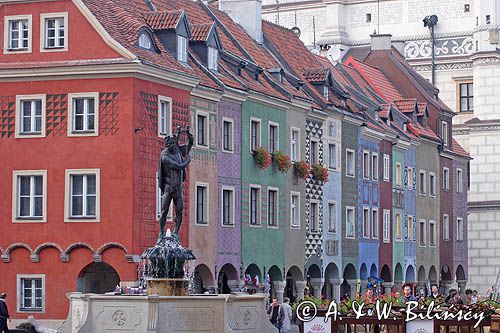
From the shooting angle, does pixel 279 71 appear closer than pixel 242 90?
No

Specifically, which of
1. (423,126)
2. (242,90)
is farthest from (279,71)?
(423,126)

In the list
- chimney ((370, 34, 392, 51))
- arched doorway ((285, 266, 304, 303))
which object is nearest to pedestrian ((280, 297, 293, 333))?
arched doorway ((285, 266, 304, 303))

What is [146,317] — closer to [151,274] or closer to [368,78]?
[151,274]

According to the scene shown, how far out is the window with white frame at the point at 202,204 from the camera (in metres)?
50.1

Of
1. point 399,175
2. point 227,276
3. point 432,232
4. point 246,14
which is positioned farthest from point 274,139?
point 432,232

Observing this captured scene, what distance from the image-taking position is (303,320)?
32.5 meters

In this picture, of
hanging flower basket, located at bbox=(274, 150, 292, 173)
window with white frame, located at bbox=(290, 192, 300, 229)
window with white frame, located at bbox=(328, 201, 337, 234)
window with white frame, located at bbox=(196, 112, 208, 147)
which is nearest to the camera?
window with white frame, located at bbox=(196, 112, 208, 147)

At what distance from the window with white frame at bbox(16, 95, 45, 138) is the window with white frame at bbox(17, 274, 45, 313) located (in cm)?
407

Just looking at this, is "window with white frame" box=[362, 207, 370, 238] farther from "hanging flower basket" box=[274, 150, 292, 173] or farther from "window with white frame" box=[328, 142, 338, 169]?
"hanging flower basket" box=[274, 150, 292, 173]

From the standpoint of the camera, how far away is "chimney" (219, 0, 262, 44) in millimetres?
62594

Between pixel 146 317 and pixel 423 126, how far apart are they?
46.7m

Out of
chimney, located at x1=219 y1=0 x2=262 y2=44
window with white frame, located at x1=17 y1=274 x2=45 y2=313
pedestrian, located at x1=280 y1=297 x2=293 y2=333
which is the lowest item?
pedestrian, located at x1=280 y1=297 x2=293 y2=333

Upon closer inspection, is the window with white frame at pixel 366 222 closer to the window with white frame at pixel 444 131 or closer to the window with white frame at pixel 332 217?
the window with white frame at pixel 332 217

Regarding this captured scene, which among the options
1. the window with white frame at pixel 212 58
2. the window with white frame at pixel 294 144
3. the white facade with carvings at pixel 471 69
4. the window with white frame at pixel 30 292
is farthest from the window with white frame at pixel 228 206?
the white facade with carvings at pixel 471 69
